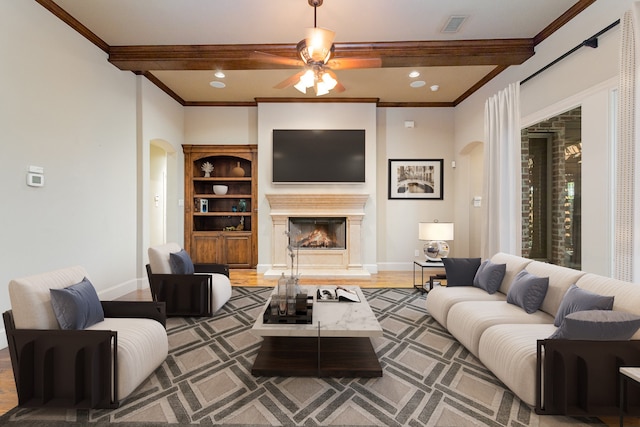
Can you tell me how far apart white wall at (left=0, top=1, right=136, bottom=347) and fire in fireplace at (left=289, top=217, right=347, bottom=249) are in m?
2.66

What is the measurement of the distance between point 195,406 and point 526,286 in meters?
2.64

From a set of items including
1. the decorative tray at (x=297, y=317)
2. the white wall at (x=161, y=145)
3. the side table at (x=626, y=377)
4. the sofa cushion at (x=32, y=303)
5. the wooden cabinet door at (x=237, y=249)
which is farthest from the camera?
the wooden cabinet door at (x=237, y=249)

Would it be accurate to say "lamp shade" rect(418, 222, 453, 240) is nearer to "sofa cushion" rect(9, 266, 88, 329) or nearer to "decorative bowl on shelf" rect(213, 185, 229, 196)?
"decorative bowl on shelf" rect(213, 185, 229, 196)

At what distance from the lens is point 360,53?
3.81 m

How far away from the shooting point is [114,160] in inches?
162

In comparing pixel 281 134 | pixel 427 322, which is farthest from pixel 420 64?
pixel 427 322

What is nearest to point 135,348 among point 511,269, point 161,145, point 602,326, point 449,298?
point 449,298

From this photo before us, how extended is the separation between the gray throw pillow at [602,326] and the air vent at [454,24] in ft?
9.83

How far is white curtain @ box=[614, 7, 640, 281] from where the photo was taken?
243 cm

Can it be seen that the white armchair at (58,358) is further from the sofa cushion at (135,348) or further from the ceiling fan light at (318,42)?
the ceiling fan light at (318,42)

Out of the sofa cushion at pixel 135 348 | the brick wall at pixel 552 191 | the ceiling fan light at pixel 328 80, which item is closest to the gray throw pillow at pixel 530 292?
the brick wall at pixel 552 191

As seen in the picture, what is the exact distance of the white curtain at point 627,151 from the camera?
243 cm

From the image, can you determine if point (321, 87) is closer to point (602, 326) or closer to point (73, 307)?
point (73, 307)

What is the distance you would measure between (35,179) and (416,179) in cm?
551
